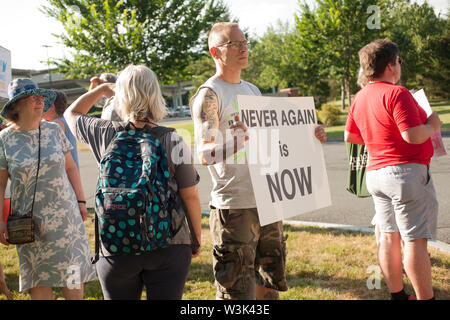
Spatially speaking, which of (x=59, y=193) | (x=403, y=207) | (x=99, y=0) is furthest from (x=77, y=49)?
(x=403, y=207)

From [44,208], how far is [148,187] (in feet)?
4.40

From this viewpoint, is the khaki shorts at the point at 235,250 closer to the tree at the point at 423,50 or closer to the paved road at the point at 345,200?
the paved road at the point at 345,200

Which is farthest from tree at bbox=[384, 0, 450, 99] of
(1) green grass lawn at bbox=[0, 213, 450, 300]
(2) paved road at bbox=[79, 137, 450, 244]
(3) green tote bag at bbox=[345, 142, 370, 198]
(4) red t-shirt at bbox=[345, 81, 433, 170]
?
(4) red t-shirt at bbox=[345, 81, 433, 170]

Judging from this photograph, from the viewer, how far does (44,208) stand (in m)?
2.82

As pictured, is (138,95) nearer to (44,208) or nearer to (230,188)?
(230,188)

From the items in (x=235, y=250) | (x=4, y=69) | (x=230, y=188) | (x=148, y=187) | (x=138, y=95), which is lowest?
(x=235, y=250)

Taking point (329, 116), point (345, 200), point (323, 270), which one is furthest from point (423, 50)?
point (323, 270)

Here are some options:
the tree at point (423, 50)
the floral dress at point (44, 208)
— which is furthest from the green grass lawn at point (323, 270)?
the tree at point (423, 50)

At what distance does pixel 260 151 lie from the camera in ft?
8.25

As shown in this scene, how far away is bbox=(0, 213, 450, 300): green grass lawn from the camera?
343 cm

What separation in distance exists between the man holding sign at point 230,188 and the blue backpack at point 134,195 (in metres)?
0.47

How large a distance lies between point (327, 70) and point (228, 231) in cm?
2704

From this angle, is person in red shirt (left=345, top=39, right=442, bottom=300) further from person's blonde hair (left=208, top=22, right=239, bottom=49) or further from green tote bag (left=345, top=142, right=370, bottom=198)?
person's blonde hair (left=208, top=22, right=239, bottom=49)
